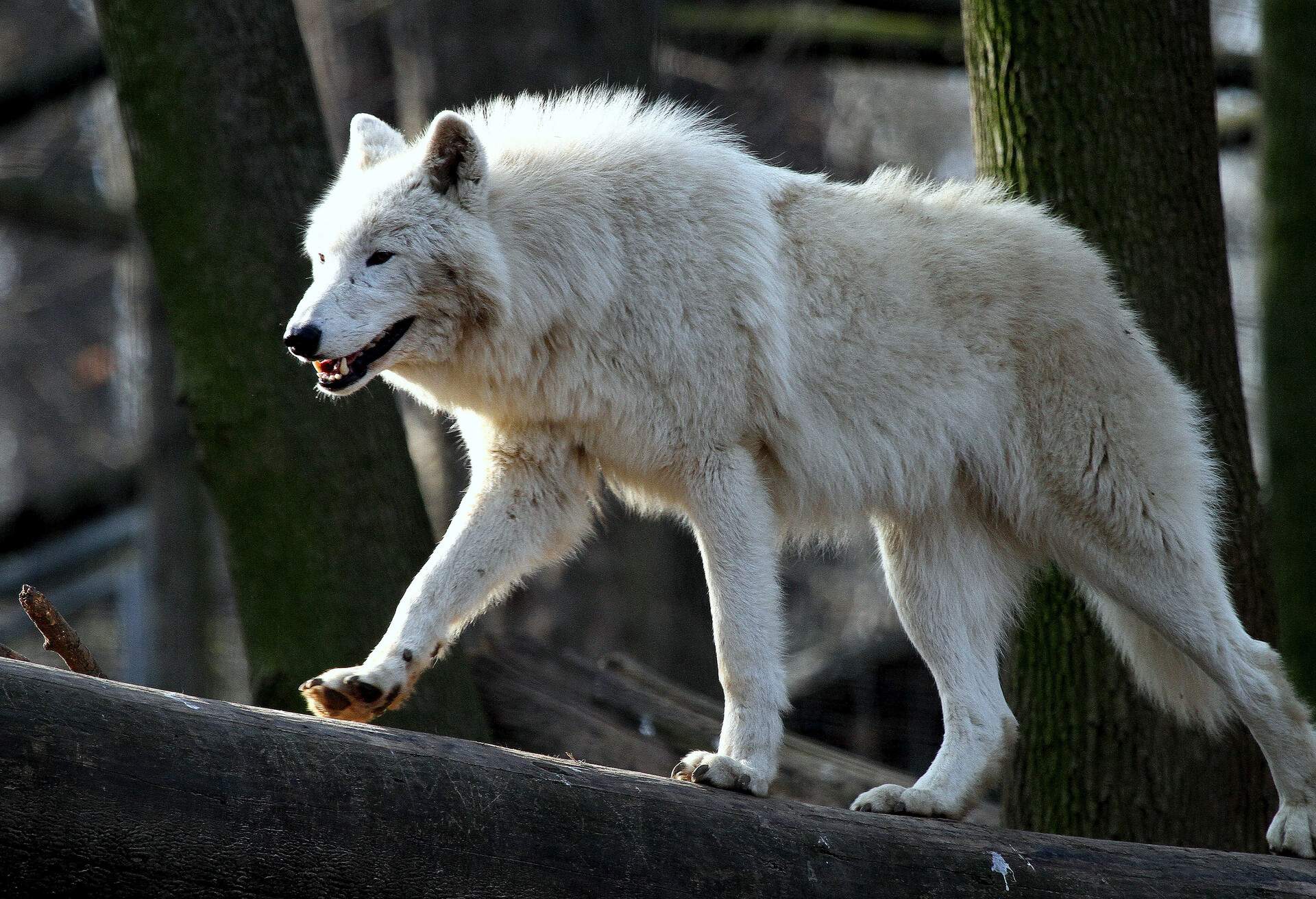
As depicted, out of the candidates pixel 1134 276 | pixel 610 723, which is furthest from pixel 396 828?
pixel 1134 276

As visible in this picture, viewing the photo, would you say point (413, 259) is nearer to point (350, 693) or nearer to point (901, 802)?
point (350, 693)

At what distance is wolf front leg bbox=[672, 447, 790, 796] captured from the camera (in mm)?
3787

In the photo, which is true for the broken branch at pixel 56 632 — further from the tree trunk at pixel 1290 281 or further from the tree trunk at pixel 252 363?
the tree trunk at pixel 1290 281

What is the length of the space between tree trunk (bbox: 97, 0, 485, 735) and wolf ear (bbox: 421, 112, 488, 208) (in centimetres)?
132

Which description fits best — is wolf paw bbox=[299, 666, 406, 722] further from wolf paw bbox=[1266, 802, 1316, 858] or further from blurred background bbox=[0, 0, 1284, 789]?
blurred background bbox=[0, 0, 1284, 789]

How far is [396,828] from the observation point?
9.89ft

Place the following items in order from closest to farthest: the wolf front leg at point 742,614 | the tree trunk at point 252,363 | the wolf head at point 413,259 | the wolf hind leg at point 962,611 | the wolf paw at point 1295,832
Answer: the wolf front leg at point 742,614
the wolf head at point 413,259
the wolf paw at point 1295,832
the wolf hind leg at point 962,611
the tree trunk at point 252,363

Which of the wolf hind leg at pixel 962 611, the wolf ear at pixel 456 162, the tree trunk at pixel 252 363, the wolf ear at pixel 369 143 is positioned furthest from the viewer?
the tree trunk at pixel 252 363

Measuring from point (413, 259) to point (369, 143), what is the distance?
0.63 m

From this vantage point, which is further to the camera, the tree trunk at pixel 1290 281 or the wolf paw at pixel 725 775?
the tree trunk at pixel 1290 281

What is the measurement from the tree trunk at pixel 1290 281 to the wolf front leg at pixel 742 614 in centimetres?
605

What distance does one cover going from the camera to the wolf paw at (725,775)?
3639mm

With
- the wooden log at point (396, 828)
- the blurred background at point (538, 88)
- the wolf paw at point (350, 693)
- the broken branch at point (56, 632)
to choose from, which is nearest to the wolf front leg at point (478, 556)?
the wolf paw at point (350, 693)

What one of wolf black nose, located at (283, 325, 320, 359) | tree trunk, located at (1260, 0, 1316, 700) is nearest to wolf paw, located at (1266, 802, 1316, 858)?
wolf black nose, located at (283, 325, 320, 359)
